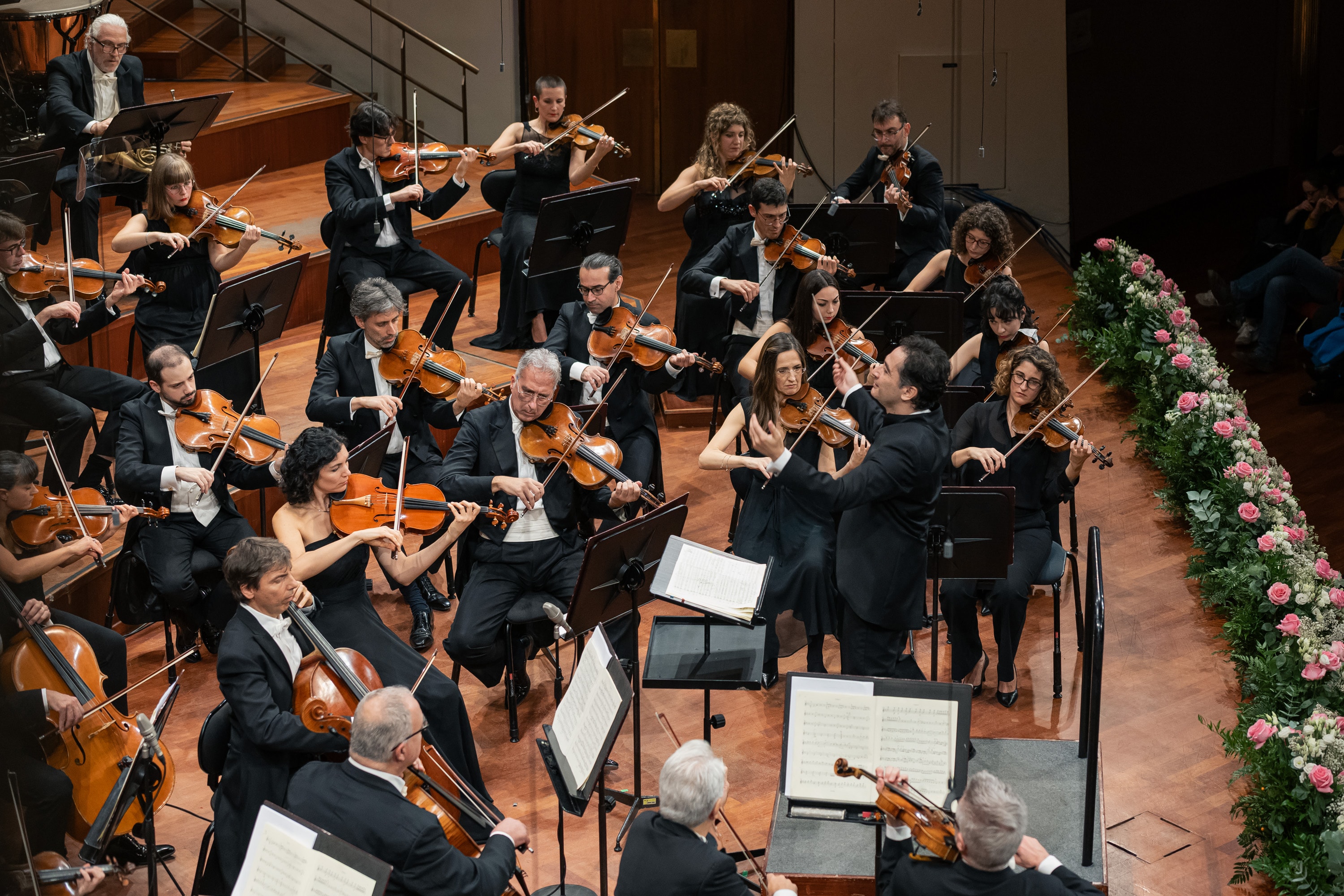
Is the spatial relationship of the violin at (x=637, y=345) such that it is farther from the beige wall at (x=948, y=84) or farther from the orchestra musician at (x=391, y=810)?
the beige wall at (x=948, y=84)

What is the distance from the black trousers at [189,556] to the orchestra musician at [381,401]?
0.53 m

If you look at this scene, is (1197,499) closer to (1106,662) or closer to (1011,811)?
(1106,662)

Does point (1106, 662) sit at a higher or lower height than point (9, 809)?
lower

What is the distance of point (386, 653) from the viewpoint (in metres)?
3.88

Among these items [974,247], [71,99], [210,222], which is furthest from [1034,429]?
[71,99]

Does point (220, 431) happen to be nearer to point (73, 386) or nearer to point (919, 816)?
point (73, 386)

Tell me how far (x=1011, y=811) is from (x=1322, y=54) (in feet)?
26.3

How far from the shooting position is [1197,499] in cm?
548

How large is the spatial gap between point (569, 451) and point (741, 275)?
1.64 metres

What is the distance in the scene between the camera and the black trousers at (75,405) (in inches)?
182

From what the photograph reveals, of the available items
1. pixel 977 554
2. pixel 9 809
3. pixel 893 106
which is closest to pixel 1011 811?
pixel 977 554

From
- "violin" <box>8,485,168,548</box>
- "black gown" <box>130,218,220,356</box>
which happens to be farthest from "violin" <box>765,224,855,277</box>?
"violin" <box>8,485,168,548</box>

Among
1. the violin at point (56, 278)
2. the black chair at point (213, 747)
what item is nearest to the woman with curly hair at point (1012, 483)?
the black chair at point (213, 747)

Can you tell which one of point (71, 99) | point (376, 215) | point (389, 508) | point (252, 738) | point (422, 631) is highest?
point (71, 99)
